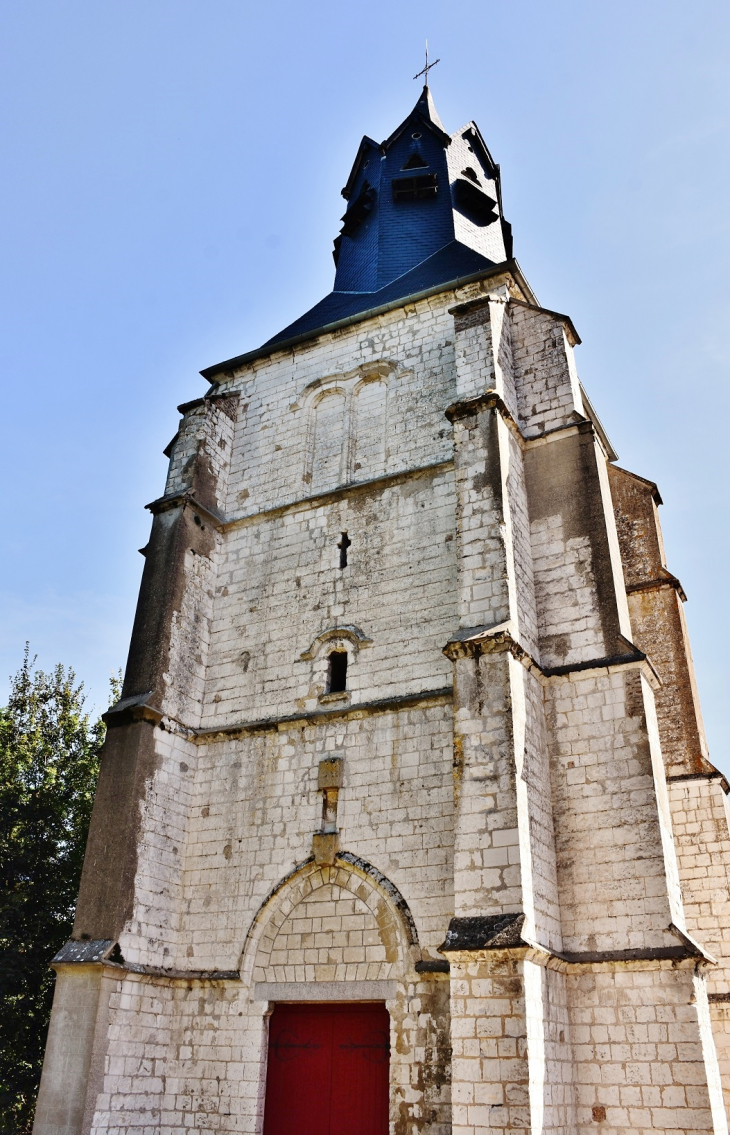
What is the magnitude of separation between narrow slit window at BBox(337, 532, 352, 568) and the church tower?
1.4 inches

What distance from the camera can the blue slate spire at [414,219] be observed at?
1290cm

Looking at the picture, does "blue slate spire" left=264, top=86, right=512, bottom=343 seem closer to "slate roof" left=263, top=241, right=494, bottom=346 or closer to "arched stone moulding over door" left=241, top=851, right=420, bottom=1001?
"slate roof" left=263, top=241, right=494, bottom=346

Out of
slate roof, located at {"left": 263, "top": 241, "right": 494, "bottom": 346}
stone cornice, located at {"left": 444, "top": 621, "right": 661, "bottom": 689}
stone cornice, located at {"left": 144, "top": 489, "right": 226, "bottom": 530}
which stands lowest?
stone cornice, located at {"left": 444, "top": 621, "right": 661, "bottom": 689}

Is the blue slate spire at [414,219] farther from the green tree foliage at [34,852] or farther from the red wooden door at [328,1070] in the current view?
the red wooden door at [328,1070]

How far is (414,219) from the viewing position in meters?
14.4

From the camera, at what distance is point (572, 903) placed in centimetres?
741

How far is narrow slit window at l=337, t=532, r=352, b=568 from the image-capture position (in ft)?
33.3

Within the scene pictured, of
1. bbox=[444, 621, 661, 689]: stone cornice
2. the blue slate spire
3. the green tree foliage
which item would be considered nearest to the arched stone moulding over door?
bbox=[444, 621, 661, 689]: stone cornice

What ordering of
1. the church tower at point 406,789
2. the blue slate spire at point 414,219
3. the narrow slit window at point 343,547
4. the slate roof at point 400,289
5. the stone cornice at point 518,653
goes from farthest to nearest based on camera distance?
the blue slate spire at point 414,219 → the slate roof at point 400,289 → the narrow slit window at point 343,547 → the stone cornice at point 518,653 → the church tower at point 406,789

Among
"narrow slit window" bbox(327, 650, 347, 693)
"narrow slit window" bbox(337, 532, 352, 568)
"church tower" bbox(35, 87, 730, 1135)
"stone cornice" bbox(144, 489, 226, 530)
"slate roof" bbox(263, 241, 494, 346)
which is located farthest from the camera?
"slate roof" bbox(263, 241, 494, 346)

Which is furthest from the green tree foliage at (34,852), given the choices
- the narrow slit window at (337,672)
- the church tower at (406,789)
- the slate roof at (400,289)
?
the slate roof at (400,289)

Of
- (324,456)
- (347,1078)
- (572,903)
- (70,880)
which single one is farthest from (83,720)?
(572,903)

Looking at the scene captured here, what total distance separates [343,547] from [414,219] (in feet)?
22.6

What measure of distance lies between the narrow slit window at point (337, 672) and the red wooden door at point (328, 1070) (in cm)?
304
